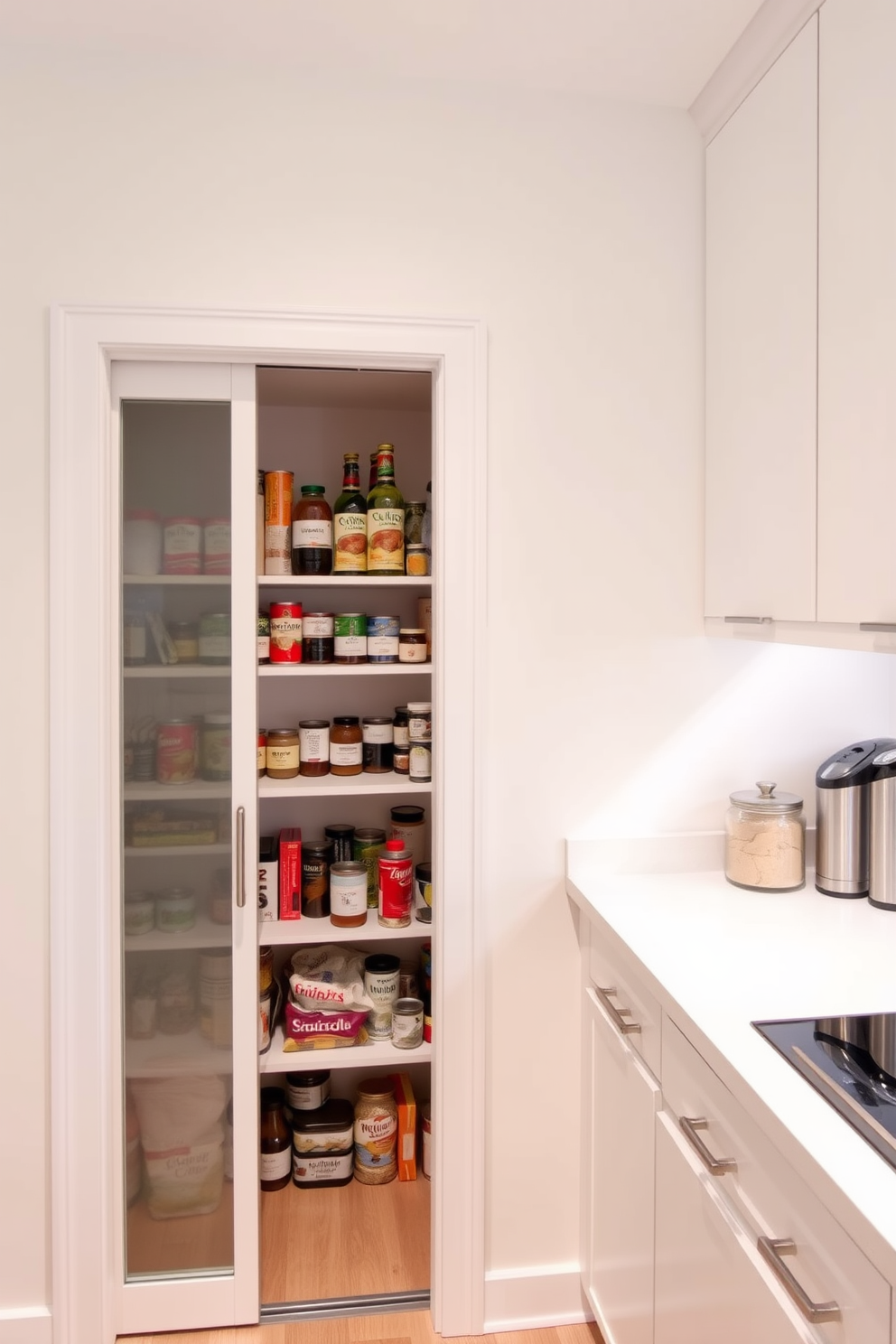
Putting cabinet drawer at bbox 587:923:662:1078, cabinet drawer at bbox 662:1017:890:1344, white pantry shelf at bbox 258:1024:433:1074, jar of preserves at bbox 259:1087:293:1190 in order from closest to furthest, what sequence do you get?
cabinet drawer at bbox 662:1017:890:1344 → cabinet drawer at bbox 587:923:662:1078 → white pantry shelf at bbox 258:1024:433:1074 → jar of preserves at bbox 259:1087:293:1190

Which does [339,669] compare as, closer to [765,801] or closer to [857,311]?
[765,801]

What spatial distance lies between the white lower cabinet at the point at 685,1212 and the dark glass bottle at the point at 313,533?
3.24 feet

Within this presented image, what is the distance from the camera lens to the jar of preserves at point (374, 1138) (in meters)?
2.27

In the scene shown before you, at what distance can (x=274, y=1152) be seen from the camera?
7.37 feet

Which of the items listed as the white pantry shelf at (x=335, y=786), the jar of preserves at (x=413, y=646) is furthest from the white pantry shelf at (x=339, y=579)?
the white pantry shelf at (x=335, y=786)

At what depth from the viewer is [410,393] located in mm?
2176

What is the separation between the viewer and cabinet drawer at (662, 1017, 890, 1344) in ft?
2.84

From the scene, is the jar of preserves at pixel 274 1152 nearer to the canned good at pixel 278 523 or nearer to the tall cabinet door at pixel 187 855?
the tall cabinet door at pixel 187 855

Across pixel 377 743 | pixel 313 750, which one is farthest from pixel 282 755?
pixel 377 743

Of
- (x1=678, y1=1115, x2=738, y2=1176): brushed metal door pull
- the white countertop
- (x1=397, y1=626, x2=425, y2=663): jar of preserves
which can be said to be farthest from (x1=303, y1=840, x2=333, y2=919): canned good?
(x1=678, y1=1115, x2=738, y2=1176): brushed metal door pull

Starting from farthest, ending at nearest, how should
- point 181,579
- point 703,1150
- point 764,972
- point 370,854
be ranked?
point 370,854 → point 181,579 → point 764,972 → point 703,1150

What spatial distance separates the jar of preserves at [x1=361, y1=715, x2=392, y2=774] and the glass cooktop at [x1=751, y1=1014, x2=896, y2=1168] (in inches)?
44.6

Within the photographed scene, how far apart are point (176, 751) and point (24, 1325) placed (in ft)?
3.69

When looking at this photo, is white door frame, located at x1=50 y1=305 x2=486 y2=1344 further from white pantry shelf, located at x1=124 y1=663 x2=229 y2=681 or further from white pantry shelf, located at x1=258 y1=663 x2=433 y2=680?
white pantry shelf, located at x1=258 y1=663 x2=433 y2=680
